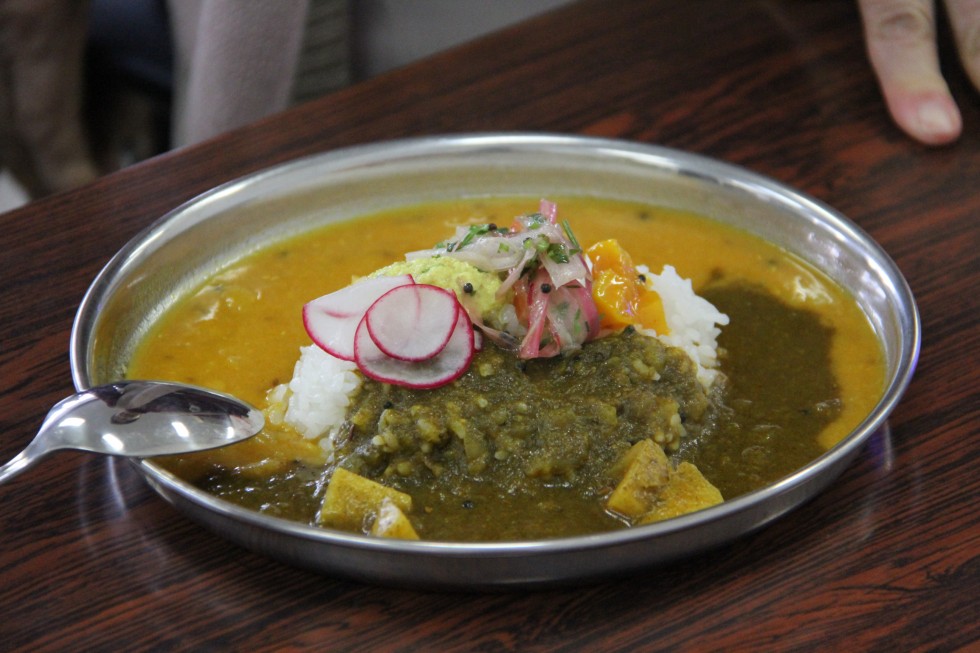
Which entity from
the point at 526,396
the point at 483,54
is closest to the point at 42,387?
the point at 526,396

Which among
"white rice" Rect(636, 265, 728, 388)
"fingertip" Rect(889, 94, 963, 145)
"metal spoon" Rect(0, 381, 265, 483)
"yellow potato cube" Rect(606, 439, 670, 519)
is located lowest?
"fingertip" Rect(889, 94, 963, 145)

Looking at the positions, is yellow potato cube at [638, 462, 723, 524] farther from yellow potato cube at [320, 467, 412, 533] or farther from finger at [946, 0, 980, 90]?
finger at [946, 0, 980, 90]

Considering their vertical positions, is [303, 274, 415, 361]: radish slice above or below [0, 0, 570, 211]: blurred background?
below

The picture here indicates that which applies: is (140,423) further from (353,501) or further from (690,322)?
(690,322)

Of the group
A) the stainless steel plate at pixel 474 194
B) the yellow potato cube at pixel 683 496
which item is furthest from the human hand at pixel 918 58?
the yellow potato cube at pixel 683 496

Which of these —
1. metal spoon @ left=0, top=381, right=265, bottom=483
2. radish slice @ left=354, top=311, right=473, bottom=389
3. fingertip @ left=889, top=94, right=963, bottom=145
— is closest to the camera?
metal spoon @ left=0, top=381, right=265, bottom=483

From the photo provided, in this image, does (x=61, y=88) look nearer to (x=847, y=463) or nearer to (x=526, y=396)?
(x=526, y=396)

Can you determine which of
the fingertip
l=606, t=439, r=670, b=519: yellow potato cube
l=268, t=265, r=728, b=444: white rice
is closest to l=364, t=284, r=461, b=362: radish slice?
l=268, t=265, r=728, b=444: white rice
